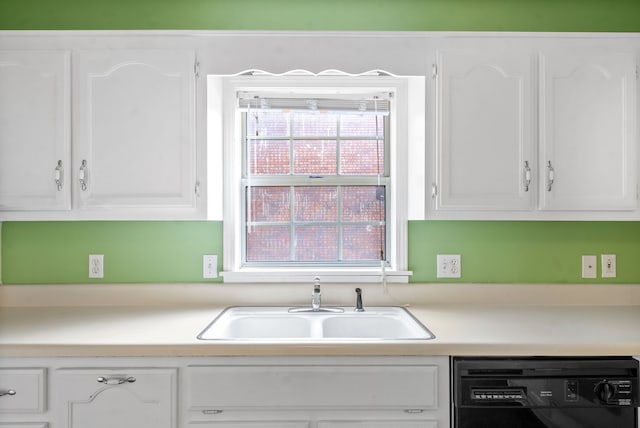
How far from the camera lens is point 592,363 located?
1.53 meters

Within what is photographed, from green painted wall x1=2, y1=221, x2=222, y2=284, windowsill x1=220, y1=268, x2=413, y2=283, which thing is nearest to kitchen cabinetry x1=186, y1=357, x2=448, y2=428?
windowsill x1=220, y1=268, x2=413, y2=283

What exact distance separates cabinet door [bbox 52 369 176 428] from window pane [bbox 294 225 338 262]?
96cm

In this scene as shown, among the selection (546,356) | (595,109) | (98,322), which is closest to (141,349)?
(98,322)

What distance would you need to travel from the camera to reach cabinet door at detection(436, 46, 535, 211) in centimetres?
189

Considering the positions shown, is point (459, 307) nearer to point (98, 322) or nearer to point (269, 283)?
point (269, 283)

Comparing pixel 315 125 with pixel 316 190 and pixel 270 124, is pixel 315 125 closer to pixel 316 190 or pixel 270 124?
pixel 270 124

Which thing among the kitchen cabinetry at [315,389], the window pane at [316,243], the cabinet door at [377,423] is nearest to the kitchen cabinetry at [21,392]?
the kitchen cabinetry at [315,389]

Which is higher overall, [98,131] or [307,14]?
[307,14]

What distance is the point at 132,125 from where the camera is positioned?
1.88m

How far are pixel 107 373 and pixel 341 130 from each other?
152cm

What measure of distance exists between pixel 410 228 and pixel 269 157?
0.81 m

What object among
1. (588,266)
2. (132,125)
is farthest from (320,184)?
(588,266)

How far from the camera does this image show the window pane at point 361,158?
2330mm

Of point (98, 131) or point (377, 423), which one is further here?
point (98, 131)
